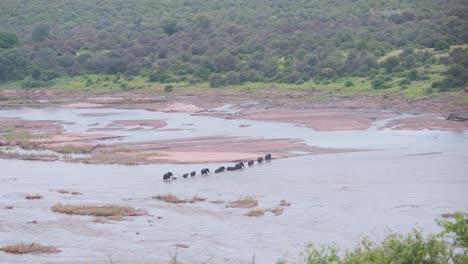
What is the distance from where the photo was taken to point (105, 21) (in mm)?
110062

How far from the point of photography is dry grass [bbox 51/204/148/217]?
25016 mm

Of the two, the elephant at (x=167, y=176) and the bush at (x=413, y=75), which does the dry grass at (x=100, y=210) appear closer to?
the elephant at (x=167, y=176)

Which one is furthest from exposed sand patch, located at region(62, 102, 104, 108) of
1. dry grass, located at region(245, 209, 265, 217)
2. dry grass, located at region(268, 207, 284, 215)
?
dry grass, located at region(245, 209, 265, 217)

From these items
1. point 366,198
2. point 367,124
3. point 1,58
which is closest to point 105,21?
point 1,58

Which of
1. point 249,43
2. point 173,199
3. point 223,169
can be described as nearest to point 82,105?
point 249,43

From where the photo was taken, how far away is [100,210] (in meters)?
25.2

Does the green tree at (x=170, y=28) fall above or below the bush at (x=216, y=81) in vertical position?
A: above

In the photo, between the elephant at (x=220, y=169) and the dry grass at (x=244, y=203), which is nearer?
the dry grass at (x=244, y=203)

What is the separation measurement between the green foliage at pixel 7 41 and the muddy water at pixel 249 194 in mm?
54246

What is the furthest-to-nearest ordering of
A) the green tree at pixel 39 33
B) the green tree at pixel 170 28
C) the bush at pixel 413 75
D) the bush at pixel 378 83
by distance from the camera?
the green tree at pixel 170 28 → the green tree at pixel 39 33 → the bush at pixel 378 83 → the bush at pixel 413 75

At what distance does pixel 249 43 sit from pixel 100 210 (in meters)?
60.1

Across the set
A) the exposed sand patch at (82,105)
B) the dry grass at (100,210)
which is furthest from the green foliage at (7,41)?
the dry grass at (100,210)

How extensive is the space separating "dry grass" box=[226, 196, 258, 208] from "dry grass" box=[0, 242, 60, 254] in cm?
678

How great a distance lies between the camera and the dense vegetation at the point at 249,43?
67.2 metres
